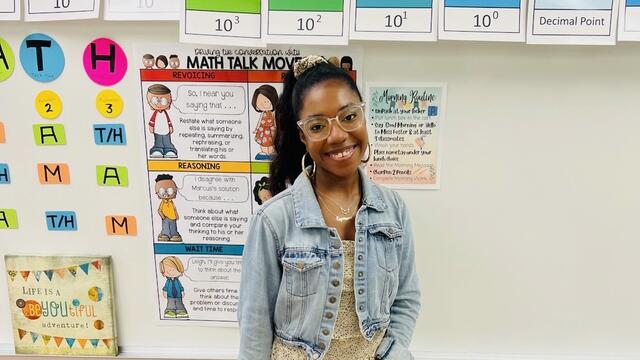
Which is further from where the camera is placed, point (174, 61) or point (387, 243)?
point (174, 61)

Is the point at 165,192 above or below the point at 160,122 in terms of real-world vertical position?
below

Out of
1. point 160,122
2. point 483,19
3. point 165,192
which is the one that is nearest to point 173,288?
point 165,192

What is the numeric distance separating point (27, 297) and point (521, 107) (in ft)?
4.00

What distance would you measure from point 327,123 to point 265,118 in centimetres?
29

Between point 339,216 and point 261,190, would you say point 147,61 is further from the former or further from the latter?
point 339,216

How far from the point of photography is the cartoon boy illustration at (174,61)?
92 centimetres

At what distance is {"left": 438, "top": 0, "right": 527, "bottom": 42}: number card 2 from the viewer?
839 mm

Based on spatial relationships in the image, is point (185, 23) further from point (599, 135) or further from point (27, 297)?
point (599, 135)

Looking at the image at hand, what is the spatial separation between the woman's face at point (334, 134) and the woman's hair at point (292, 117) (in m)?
0.01

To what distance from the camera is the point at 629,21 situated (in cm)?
84

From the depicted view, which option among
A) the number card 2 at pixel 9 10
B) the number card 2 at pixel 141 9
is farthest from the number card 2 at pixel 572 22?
the number card 2 at pixel 9 10

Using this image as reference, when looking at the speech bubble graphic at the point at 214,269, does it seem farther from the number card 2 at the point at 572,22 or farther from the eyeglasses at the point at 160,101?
the number card 2 at the point at 572,22

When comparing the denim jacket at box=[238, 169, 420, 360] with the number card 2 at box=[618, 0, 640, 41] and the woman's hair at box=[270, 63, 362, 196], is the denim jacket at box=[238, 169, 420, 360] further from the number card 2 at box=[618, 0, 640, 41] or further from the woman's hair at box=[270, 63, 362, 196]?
the number card 2 at box=[618, 0, 640, 41]

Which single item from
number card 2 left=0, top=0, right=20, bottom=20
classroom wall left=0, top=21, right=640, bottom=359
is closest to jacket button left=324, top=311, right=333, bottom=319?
classroom wall left=0, top=21, right=640, bottom=359
